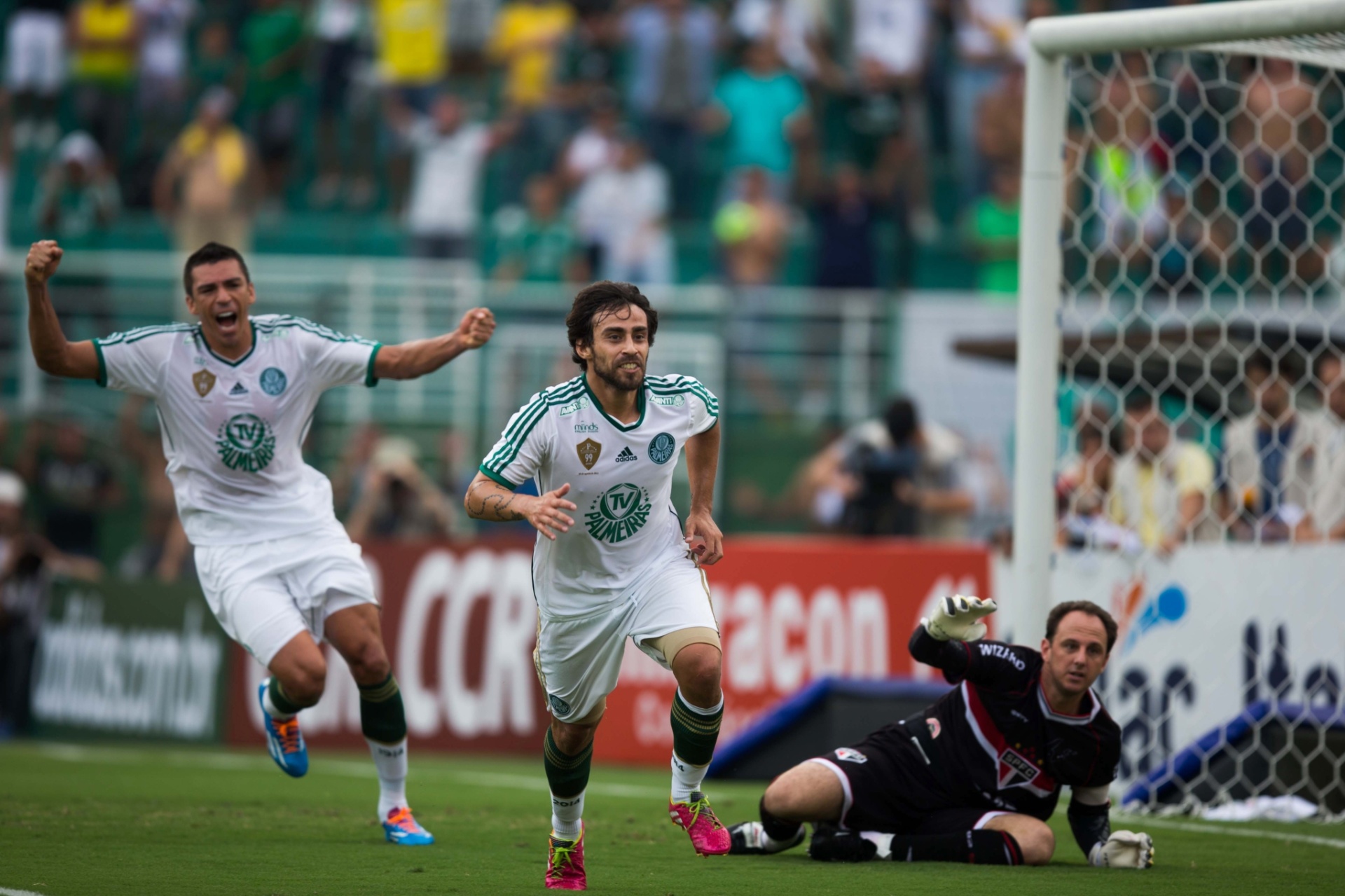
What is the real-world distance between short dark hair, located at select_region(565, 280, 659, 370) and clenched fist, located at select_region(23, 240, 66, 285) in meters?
2.49

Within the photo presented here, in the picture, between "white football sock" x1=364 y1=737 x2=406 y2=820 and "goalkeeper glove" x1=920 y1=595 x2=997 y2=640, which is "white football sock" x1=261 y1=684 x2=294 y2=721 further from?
"goalkeeper glove" x1=920 y1=595 x2=997 y2=640

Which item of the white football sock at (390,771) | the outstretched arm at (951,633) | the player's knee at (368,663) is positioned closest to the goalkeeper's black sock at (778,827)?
the outstretched arm at (951,633)

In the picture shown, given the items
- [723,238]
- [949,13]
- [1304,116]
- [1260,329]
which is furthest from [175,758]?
[949,13]

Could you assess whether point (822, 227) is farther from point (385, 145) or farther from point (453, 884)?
point (453, 884)

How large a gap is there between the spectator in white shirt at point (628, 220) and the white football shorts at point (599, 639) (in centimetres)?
1095

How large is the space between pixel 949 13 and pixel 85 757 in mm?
11571

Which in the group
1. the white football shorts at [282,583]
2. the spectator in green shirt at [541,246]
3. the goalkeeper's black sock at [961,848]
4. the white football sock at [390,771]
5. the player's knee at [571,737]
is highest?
the spectator in green shirt at [541,246]

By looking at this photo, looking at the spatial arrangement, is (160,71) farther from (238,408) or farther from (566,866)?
(566,866)

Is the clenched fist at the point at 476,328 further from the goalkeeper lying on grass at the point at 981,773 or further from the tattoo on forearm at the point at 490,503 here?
the goalkeeper lying on grass at the point at 981,773

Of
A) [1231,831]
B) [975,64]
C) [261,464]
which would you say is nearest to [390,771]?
[261,464]

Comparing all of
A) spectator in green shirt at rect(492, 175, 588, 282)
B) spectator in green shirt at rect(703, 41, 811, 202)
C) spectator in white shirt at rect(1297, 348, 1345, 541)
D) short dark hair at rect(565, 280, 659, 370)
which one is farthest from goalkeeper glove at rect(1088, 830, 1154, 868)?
spectator in green shirt at rect(703, 41, 811, 202)

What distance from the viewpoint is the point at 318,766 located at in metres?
13.5

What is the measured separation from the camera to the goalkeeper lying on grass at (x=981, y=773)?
7.55m

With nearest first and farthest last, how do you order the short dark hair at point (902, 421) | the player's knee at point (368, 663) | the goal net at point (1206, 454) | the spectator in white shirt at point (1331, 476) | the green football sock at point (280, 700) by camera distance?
1. the player's knee at point (368, 663)
2. the green football sock at point (280, 700)
3. the goal net at point (1206, 454)
4. the spectator in white shirt at point (1331, 476)
5. the short dark hair at point (902, 421)
